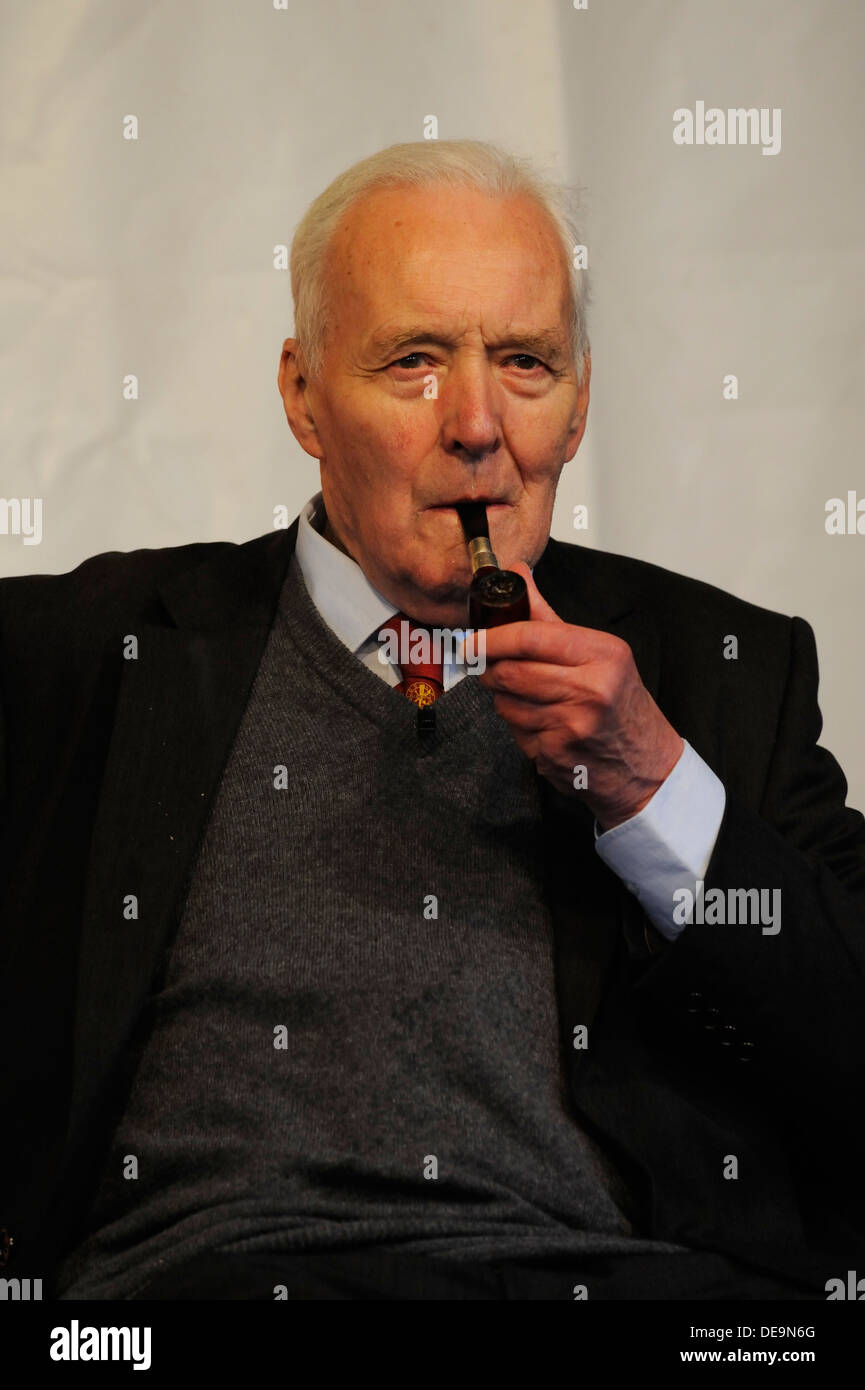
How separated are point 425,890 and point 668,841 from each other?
254 mm

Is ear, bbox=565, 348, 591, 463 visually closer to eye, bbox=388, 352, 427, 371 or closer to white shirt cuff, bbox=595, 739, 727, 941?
eye, bbox=388, 352, 427, 371

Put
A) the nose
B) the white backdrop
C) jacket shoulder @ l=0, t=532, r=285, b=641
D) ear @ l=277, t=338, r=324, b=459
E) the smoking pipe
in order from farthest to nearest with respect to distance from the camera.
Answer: the white backdrop → ear @ l=277, t=338, r=324, b=459 → jacket shoulder @ l=0, t=532, r=285, b=641 → the nose → the smoking pipe

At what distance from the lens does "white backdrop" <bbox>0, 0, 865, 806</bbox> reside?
97.3 inches

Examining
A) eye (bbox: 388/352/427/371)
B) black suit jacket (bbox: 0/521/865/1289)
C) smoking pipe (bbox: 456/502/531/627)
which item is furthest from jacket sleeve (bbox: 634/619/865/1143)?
eye (bbox: 388/352/427/371)

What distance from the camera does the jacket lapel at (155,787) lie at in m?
1.62

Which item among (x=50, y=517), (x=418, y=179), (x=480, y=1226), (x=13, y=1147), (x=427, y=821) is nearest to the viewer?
(x=480, y=1226)

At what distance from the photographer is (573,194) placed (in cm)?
198

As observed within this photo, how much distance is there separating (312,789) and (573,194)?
30.7 inches

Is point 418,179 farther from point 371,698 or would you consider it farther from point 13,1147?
point 13,1147

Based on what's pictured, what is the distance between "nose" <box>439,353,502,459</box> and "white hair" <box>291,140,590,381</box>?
16cm

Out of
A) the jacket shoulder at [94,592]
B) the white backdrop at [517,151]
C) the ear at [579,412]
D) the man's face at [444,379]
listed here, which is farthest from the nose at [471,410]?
the white backdrop at [517,151]

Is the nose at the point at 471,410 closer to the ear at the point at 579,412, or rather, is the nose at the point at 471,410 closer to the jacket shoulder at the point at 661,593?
the ear at the point at 579,412
